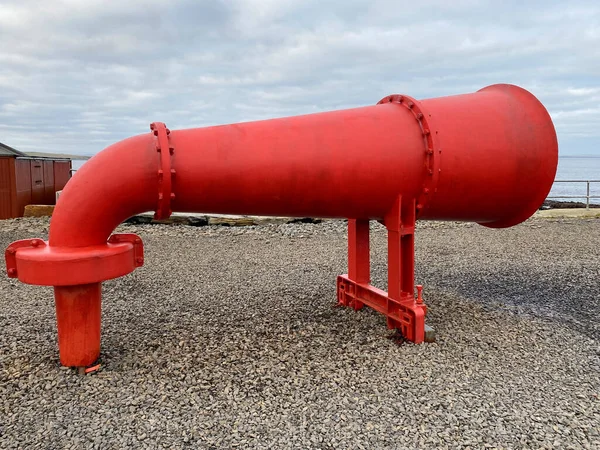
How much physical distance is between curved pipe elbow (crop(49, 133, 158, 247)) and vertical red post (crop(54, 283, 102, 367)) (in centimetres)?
32

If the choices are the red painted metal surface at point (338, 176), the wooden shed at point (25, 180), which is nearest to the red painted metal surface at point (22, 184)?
the wooden shed at point (25, 180)

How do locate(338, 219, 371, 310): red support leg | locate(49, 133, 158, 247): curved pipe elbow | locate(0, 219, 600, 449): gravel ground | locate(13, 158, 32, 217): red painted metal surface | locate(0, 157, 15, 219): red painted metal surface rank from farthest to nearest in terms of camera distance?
locate(13, 158, 32, 217): red painted metal surface, locate(0, 157, 15, 219): red painted metal surface, locate(338, 219, 371, 310): red support leg, locate(49, 133, 158, 247): curved pipe elbow, locate(0, 219, 600, 449): gravel ground

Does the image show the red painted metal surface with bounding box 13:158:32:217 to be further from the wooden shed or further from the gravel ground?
the gravel ground

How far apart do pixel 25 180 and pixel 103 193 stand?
1037 cm

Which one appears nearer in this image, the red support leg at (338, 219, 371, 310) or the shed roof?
the red support leg at (338, 219, 371, 310)

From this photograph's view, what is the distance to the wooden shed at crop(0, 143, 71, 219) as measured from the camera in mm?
11453

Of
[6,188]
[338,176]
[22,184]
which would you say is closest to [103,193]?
[338,176]

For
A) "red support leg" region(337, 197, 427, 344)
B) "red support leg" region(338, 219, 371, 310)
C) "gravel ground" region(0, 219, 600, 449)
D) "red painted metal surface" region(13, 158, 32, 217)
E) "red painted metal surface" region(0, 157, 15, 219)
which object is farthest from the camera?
"red painted metal surface" region(13, 158, 32, 217)

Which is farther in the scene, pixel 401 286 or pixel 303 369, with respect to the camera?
pixel 401 286

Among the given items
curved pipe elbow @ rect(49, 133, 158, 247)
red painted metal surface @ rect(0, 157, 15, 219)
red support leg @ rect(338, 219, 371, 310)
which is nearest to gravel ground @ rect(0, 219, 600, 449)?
red support leg @ rect(338, 219, 371, 310)

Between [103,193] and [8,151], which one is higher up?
[8,151]

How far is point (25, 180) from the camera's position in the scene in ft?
39.4

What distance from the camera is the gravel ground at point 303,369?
2629mm

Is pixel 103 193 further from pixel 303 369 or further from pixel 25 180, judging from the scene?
pixel 25 180
